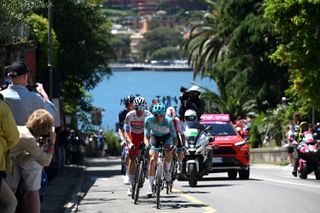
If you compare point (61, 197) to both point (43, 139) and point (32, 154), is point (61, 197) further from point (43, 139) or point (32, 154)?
point (32, 154)

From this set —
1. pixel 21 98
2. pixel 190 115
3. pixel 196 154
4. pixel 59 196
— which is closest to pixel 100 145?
pixel 190 115

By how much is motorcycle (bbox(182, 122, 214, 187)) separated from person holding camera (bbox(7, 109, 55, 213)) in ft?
35.5

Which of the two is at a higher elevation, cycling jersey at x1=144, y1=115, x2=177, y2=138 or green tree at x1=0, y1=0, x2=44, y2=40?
green tree at x1=0, y1=0, x2=44, y2=40

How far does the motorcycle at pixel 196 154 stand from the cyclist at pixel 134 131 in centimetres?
321

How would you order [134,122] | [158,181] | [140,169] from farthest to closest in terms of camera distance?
[134,122]
[140,169]
[158,181]

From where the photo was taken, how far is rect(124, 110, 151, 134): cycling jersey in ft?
65.5

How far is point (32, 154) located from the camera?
39.9 feet

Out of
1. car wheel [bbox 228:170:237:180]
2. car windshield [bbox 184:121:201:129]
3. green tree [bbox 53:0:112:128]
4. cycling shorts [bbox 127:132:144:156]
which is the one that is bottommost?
car wheel [bbox 228:170:237:180]

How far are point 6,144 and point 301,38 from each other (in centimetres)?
2549

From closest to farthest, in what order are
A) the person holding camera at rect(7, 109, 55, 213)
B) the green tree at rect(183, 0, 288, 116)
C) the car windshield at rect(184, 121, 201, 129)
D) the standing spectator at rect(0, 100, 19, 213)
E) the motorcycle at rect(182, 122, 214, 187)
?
the standing spectator at rect(0, 100, 19, 213), the person holding camera at rect(7, 109, 55, 213), the motorcycle at rect(182, 122, 214, 187), the car windshield at rect(184, 121, 201, 129), the green tree at rect(183, 0, 288, 116)

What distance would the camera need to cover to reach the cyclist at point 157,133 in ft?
61.9

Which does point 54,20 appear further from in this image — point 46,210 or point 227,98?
point 46,210

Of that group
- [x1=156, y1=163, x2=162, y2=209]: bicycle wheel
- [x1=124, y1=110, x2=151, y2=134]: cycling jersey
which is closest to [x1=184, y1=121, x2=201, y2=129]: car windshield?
[x1=124, y1=110, x2=151, y2=134]: cycling jersey

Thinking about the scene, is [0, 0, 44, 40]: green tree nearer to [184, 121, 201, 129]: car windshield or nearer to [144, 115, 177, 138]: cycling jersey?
[144, 115, 177, 138]: cycling jersey
